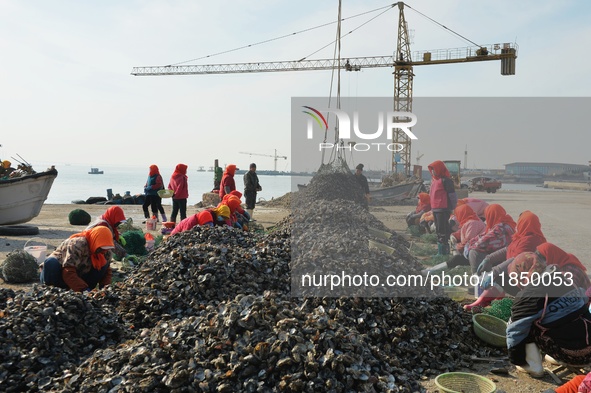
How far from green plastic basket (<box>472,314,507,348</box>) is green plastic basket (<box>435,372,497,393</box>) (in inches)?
44.1

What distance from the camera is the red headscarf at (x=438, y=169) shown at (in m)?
8.65

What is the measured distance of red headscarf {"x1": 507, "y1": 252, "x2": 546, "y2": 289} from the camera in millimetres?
5058

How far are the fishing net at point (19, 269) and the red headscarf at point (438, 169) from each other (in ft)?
20.1

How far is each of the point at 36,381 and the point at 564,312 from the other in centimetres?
393

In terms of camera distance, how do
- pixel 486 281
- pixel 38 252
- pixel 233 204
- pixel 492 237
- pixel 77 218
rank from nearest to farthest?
pixel 486 281 < pixel 492 237 < pixel 38 252 < pixel 233 204 < pixel 77 218

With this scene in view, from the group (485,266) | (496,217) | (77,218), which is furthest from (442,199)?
(77,218)

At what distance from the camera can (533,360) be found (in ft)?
13.9

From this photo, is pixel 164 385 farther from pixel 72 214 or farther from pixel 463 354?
pixel 72 214

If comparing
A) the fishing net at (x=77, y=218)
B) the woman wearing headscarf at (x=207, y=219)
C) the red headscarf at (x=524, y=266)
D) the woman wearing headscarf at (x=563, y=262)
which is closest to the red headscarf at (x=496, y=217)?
the red headscarf at (x=524, y=266)

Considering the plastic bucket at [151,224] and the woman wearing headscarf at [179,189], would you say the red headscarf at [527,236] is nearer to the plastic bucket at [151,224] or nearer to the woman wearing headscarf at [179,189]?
the woman wearing headscarf at [179,189]

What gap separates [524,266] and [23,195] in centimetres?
1208

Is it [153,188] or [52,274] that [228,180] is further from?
[52,274]

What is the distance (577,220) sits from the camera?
15.0 meters

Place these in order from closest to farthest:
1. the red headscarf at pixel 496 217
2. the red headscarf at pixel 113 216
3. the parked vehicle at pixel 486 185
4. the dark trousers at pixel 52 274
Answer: the dark trousers at pixel 52 274 → the red headscarf at pixel 113 216 → the red headscarf at pixel 496 217 → the parked vehicle at pixel 486 185
